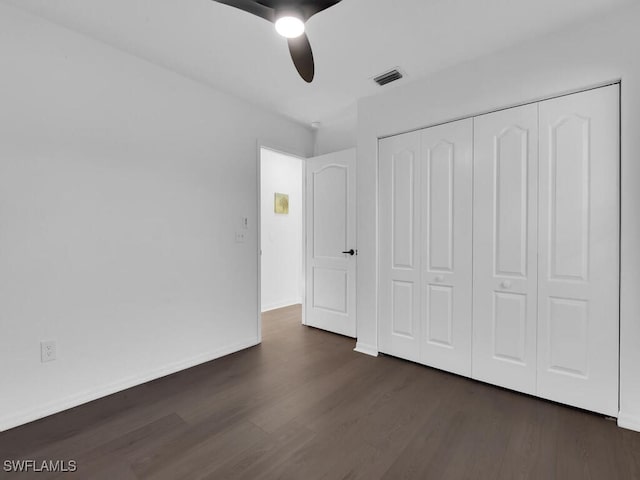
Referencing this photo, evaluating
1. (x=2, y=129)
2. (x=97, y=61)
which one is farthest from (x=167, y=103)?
(x=2, y=129)

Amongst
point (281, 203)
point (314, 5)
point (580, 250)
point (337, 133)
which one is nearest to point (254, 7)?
point (314, 5)

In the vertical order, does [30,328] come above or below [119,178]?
below

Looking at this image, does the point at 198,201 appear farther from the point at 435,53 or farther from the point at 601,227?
the point at 601,227

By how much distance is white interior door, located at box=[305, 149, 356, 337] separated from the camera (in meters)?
3.43

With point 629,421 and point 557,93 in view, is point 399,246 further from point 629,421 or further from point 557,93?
point 629,421

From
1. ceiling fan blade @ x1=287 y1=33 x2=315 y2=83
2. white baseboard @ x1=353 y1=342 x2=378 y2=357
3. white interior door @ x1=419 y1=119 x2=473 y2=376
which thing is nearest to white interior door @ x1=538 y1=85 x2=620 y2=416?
white interior door @ x1=419 y1=119 x2=473 y2=376

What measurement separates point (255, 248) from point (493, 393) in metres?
2.36

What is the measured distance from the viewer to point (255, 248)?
10.7ft

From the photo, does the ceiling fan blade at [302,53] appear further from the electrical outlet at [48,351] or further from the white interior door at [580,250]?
the electrical outlet at [48,351]

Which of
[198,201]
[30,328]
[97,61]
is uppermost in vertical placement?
[97,61]

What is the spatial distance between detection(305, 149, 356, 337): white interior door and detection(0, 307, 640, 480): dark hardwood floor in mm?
1057

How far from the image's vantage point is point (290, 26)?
4.50 ft

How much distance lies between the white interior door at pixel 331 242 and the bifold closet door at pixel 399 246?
513mm

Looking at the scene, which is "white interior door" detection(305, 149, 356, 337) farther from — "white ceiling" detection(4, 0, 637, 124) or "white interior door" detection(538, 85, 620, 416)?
"white interior door" detection(538, 85, 620, 416)
